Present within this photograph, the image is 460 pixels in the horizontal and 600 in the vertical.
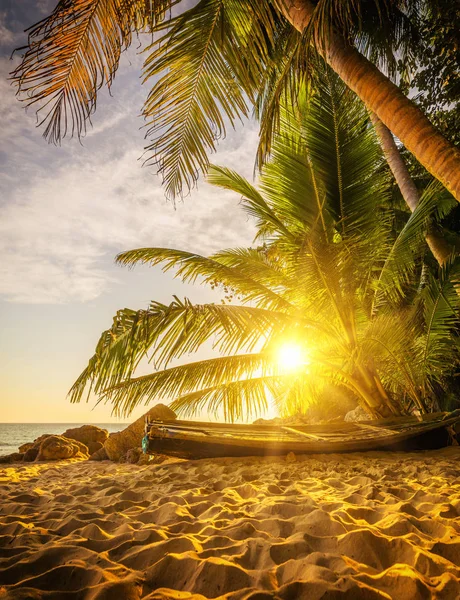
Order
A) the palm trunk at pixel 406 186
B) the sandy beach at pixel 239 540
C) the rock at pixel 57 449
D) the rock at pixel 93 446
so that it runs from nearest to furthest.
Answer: the sandy beach at pixel 239 540, the palm trunk at pixel 406 186, the rock at pixel 57 449, the rock at pixel 93 446

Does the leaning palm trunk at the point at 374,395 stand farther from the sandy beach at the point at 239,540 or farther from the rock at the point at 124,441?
the rock at the point at 124,441

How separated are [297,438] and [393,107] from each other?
12.4 feet

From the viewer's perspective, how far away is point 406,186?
5.44 metres

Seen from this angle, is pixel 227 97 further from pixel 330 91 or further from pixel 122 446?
pixel 122 446

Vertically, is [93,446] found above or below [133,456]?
below

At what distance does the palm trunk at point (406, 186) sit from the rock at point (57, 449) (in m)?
8.80

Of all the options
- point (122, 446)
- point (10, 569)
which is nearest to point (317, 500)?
point (10, 569)

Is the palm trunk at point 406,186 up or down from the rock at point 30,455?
up

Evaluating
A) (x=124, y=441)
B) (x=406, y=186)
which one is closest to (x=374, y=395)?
(x=406, y=186)

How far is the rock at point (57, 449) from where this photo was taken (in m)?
7.86

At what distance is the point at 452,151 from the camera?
7.70ft

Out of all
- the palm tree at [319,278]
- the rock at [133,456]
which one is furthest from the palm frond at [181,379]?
the rock at [133,456]

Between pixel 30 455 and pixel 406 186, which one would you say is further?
pixel 30 455

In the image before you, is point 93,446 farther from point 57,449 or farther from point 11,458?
point 11,458
